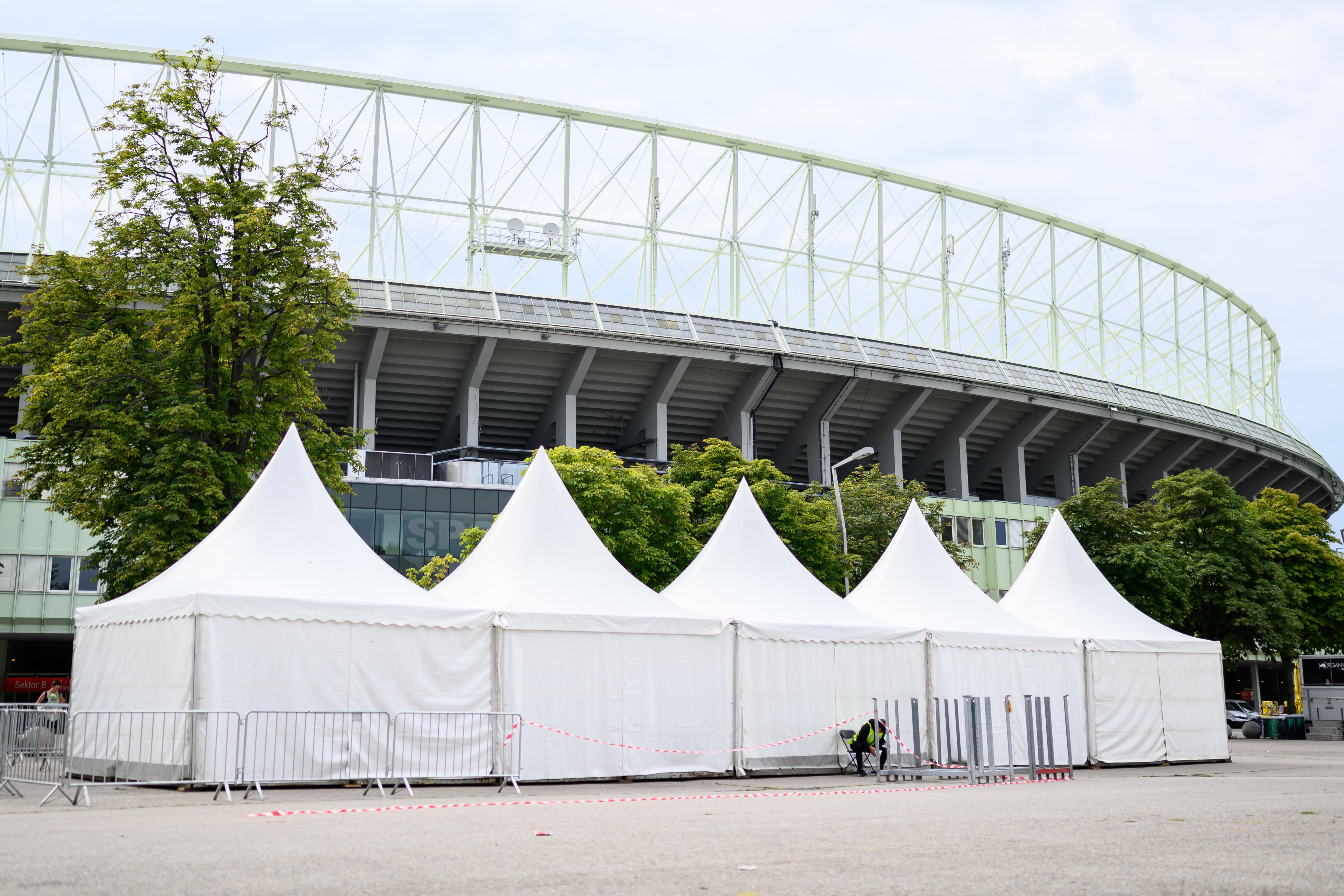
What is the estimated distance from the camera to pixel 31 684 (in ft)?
142

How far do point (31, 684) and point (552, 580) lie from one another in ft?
107

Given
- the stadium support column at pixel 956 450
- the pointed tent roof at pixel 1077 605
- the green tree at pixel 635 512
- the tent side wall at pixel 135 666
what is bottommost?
the tent side wall at pixel 135 666

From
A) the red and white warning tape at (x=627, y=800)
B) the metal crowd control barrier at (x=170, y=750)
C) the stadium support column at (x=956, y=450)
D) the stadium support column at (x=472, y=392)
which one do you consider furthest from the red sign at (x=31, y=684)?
the stadium support column at (x=956, y=450)

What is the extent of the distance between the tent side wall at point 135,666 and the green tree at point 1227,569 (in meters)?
35.4

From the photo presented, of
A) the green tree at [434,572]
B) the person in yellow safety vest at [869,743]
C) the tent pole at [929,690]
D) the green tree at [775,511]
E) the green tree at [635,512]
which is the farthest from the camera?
the green tree at [775,511]

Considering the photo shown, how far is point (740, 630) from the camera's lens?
19.8 m

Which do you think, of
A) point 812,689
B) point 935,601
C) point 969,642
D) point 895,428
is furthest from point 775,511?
point 895,428

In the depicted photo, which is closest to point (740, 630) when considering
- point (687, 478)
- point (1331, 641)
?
point (687, 478)

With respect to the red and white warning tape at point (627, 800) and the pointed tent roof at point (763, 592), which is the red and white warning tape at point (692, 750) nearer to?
the pointed tent roof at point (763, 592)

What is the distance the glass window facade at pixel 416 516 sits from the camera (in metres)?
42.0

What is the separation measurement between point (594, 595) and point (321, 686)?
4.34 metres

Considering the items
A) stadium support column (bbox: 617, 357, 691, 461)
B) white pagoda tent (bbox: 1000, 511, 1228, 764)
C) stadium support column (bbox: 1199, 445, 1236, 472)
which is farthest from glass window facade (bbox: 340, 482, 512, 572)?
stadium support column (bbox: 1199, 445, 1236, 472)

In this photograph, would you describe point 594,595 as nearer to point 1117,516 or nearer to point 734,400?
point 1117,516

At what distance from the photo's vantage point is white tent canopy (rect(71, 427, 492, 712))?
51.2 feet
